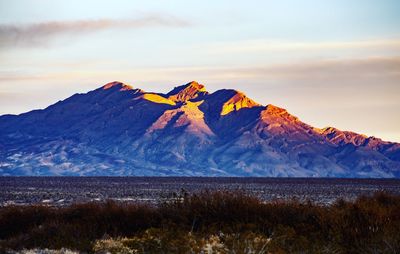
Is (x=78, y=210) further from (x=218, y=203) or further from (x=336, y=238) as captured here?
(x=336, y=238)

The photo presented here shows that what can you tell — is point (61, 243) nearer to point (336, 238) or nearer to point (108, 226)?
point (108, 226)

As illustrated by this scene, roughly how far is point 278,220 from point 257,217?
0.86m

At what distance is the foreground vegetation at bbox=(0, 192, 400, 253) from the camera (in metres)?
25.9

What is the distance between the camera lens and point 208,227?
2931 centimetres

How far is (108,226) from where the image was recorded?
30.3 metres

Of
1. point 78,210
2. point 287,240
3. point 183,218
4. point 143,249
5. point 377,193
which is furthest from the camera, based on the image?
point 377,193

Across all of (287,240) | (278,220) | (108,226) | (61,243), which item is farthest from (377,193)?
(61,243)

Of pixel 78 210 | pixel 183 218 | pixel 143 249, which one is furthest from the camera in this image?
pixel 78 210

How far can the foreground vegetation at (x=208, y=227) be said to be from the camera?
25922 millimetres

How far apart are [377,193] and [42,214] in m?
16.5

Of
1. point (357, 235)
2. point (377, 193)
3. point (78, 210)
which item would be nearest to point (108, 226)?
point (78, 210)

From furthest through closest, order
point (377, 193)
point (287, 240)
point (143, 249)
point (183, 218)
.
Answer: point (377, 193) → point (183, 218) → point (287, 240) → point (143, 249)

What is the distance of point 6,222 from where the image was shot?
32.7 meters

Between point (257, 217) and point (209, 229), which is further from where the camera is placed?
point (257, 217)
